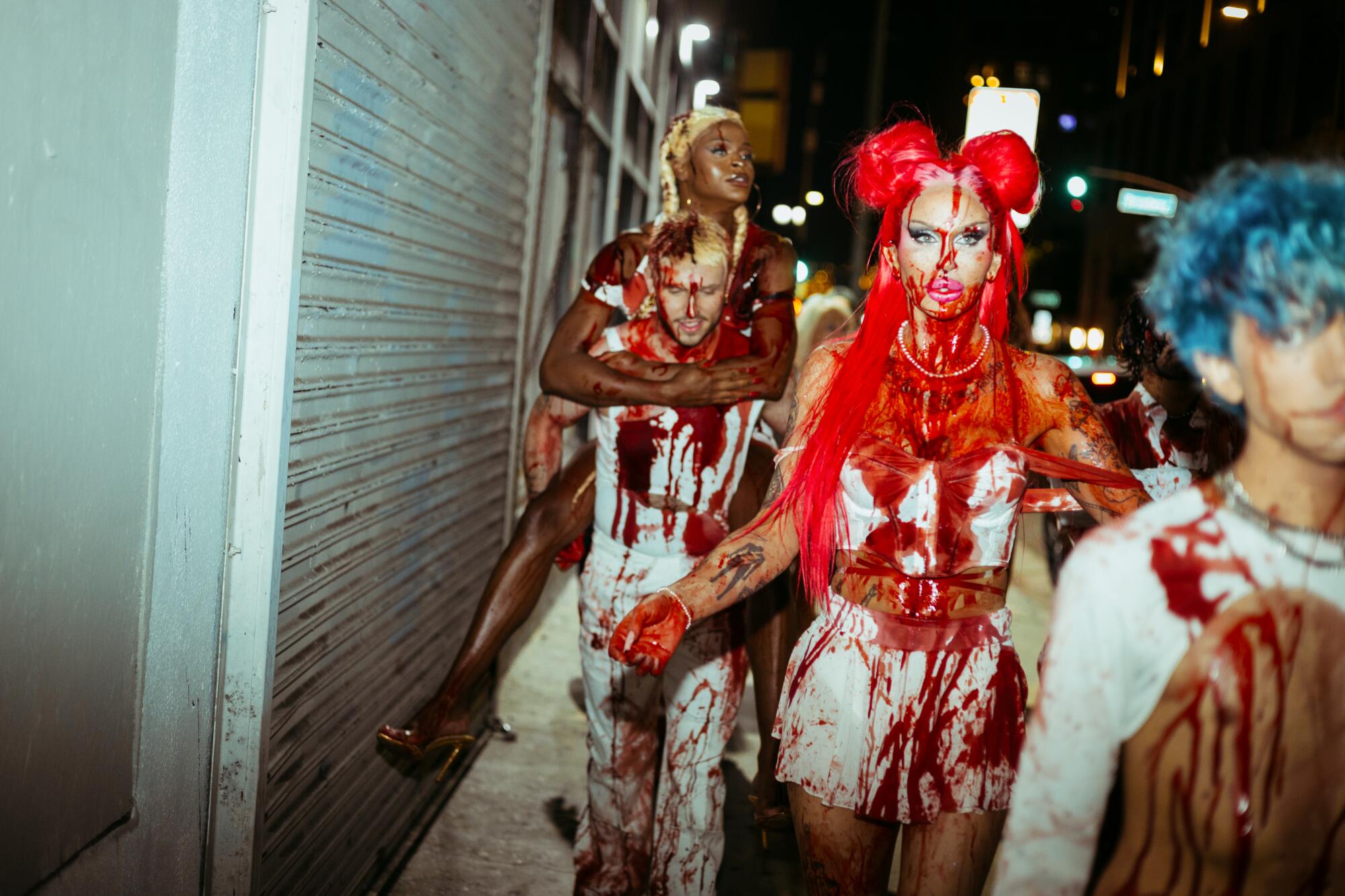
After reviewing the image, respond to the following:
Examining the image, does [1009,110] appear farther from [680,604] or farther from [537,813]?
[680,604]

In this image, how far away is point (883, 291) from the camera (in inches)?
109

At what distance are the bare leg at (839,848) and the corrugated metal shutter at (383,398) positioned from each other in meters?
1.42

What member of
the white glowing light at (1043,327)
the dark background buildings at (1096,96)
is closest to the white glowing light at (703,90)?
the dark background buildings at (1096,96)

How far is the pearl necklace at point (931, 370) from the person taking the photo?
2.70 m

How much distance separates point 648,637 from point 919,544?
675mm

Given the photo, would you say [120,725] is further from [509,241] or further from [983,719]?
[509,241]

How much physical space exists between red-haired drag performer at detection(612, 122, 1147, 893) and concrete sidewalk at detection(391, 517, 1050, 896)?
39 centimetres

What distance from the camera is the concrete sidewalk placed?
4070 millimetres

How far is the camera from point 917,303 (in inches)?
105

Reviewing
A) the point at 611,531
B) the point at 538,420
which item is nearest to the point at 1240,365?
the point at 611,531

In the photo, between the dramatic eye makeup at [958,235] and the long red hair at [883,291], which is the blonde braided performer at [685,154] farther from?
the dramatic eye makeup at [958,235]

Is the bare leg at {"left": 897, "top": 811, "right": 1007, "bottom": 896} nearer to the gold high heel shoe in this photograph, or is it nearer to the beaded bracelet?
the beaded bracelet

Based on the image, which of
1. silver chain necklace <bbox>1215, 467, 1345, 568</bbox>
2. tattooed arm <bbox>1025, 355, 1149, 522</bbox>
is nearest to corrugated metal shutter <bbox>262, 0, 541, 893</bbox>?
tattooed arm <bbox>1025, 355, 1149, 522</bbox>

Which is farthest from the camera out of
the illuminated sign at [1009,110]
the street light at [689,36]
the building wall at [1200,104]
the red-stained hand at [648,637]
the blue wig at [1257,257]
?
the building wall at [1200,104]
